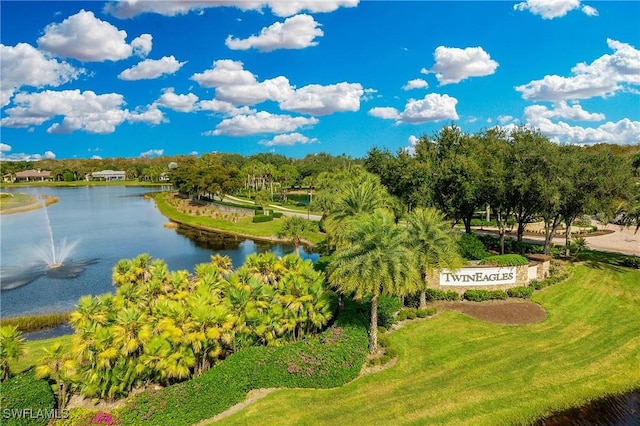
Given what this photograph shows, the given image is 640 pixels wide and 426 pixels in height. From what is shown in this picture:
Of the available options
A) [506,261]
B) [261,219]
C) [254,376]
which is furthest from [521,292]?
[261,219]

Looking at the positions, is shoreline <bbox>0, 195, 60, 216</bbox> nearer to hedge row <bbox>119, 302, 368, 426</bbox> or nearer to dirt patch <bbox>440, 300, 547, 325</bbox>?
hedge row <bbox>119, 302, 368, 426</bbox>

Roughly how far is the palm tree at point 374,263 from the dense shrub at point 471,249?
17.5 meters

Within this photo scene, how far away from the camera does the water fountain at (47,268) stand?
44.9 m

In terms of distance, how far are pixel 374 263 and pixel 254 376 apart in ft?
27.9

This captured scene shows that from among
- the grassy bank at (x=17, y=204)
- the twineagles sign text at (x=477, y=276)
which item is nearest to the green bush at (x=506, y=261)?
the twineagles sign text at (x=477, y=276)

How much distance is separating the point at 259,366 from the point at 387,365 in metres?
7.36

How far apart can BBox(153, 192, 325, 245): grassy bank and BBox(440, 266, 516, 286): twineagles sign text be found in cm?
3161

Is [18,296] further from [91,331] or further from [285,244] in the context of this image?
[285,244]

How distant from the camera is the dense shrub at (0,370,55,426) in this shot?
A: 658 inches

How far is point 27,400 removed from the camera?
17.2 metres

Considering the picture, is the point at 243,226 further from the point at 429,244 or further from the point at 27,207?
the point at 27,207

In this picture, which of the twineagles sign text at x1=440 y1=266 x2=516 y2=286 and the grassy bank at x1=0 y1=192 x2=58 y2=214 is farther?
the grassy bank at x1=0 y1=192 x2=58 y2=214

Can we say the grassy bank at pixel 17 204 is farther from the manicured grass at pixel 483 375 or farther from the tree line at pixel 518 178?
the manicured grass at pixel 483 375

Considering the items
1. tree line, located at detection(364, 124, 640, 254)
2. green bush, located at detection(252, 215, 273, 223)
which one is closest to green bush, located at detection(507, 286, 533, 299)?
tree line, located at detection(364, 124, 640, 254)
